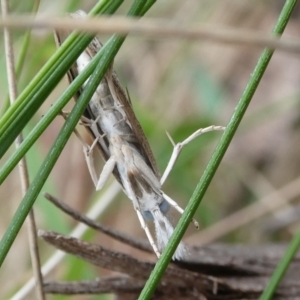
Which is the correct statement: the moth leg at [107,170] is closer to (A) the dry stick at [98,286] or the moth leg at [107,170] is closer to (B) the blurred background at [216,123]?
(A) the dry stick at [98,286]

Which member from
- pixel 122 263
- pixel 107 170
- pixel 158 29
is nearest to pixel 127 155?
pixel 107 170

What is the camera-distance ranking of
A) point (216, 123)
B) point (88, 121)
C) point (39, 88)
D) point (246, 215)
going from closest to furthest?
1. point (39, 88)
2. point (88, 121)
3. point (246, 215)
4. point (216, 123)

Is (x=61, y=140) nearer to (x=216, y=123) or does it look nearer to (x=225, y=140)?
(x=225, y=140)

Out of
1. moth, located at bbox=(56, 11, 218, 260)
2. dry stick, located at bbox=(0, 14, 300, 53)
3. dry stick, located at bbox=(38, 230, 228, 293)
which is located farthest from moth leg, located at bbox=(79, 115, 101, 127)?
dry stick, located at bbox=(0, 14, 300, 53)

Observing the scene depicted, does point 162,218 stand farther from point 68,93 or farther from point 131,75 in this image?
point 131,75

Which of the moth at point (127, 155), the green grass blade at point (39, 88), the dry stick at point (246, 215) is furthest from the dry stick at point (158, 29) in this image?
the dry stick at point (246, 215)

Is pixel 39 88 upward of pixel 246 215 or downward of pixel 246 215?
downward

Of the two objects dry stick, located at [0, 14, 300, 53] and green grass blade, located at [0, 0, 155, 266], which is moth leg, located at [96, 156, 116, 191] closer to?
green grass blade, located at [0, 0, 155, 266]
